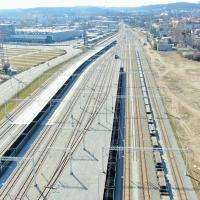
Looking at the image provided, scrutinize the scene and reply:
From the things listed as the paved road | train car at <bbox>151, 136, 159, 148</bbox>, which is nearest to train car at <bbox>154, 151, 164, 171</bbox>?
train car at <bbox>151, 136, 159, 148</bbox>

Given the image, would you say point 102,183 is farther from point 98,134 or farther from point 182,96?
point 182,96

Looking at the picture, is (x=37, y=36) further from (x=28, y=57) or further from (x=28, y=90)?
(x=28, y=90)

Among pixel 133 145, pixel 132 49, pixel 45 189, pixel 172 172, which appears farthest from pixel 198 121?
pixel 132 49

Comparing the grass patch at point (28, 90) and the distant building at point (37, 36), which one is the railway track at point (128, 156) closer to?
the grass patch at point (28, 90)

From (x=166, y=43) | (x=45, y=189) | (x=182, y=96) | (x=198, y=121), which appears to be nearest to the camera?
(x=45, y=189)

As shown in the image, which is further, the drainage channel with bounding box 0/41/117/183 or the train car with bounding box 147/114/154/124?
the train car with bounding box 147/114/154/124

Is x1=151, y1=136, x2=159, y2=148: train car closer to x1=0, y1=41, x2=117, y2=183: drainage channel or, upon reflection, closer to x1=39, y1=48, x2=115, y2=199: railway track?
x1=39, y1=48, x2=115, y2=199: railway track
